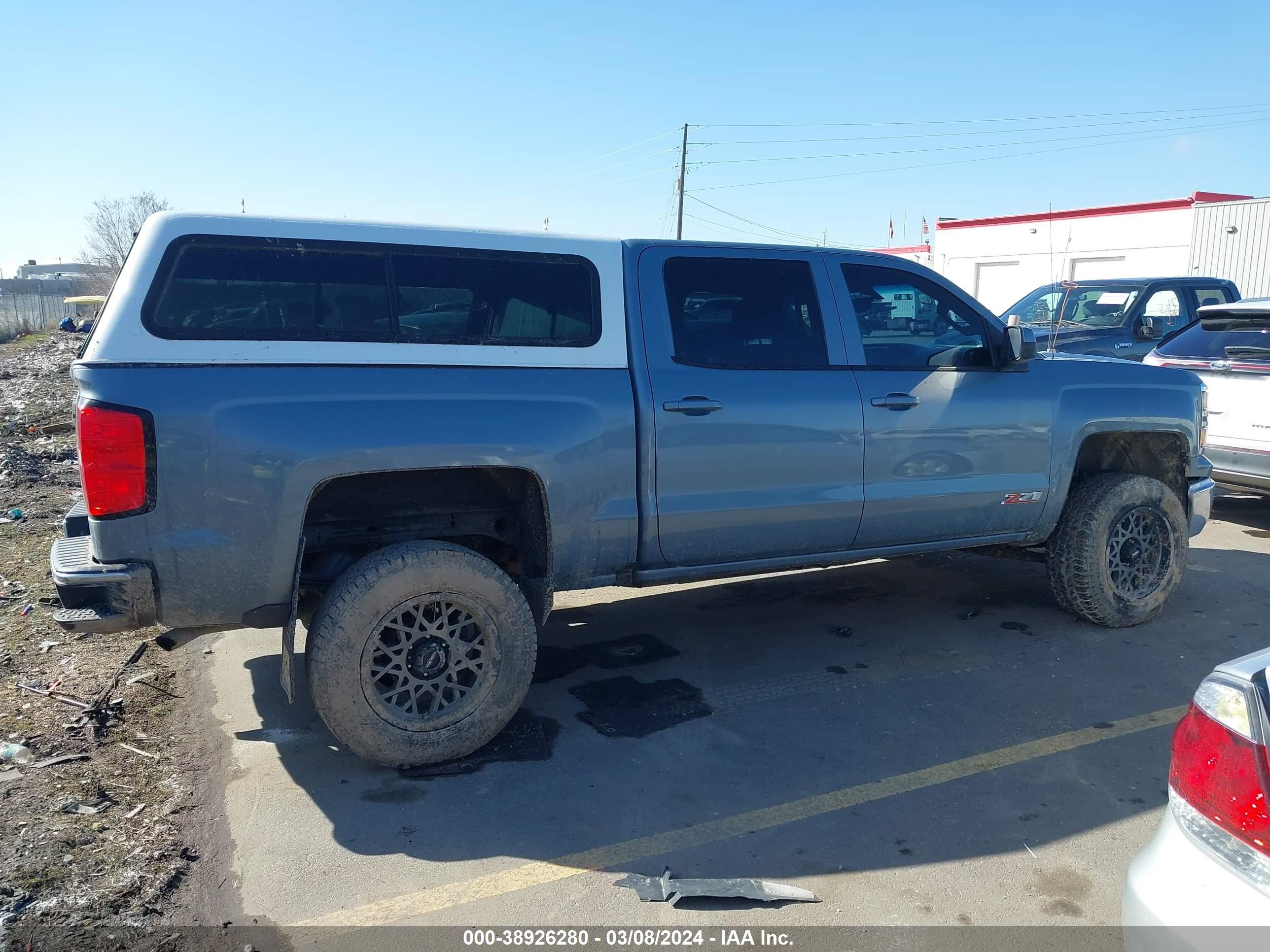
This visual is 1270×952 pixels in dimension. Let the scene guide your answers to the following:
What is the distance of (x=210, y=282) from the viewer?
3.67m

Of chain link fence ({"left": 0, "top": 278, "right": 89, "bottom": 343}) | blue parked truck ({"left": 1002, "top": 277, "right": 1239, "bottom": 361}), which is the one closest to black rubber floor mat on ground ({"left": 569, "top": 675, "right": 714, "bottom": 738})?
blue parked truck ({"left": 1002, "top": 277, "right": 1239, "bottom": 361})

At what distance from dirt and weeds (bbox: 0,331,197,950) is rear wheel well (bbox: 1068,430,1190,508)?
16.3ft

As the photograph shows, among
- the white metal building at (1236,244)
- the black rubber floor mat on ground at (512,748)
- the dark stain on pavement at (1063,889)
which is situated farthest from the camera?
the white metal building at (1236,244)

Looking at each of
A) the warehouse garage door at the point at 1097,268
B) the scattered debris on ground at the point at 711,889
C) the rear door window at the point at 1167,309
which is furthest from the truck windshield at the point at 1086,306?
the warehouse garage door at the point at 1097,268

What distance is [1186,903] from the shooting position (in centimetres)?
208

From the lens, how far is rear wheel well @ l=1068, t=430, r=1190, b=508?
588cm

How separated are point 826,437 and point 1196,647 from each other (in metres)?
2.63

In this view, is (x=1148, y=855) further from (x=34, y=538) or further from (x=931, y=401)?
(x=34, y=538)

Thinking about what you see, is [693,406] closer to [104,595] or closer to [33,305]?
[104,595]

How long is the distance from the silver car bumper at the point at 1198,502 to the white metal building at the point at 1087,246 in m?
18.7

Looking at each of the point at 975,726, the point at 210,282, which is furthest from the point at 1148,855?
the point at 210,282

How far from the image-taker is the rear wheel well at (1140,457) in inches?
232

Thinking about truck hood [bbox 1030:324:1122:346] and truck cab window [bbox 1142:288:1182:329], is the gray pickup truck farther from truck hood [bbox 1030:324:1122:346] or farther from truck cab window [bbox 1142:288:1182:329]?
truck cab window [bbox 1142:288:1182:329]

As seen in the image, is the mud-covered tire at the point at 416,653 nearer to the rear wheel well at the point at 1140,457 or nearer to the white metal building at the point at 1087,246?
the rear wheel well at the point at 1140,457
